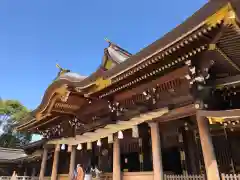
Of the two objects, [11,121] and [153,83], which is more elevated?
[11,121]

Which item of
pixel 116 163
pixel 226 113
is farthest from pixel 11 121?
pixel 226 113

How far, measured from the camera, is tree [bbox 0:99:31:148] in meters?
34.7

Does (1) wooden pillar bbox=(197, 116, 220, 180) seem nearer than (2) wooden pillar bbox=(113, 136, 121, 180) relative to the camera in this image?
Yes

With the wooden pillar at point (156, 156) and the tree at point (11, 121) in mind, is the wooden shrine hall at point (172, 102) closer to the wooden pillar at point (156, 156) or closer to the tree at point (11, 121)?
the wooden pillar at point (156, 156)

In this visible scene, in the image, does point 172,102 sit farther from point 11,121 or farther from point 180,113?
point 11,121

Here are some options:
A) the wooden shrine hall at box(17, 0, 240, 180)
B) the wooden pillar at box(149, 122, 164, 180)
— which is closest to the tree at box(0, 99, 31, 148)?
the wooden shrine hall at box(17, 0, 240, 180)

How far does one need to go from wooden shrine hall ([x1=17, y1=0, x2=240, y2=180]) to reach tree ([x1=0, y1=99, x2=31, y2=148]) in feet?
94.2

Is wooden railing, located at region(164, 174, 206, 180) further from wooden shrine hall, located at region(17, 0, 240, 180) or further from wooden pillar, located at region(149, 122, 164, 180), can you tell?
wooden pillar, located at region(149, 122, 164, 180)

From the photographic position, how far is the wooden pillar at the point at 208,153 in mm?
4873

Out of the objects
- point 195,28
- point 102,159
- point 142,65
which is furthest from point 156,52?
point 102,159

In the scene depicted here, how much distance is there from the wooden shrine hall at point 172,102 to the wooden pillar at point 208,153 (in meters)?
0.02

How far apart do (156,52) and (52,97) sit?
19.0ft

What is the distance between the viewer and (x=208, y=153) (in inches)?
200

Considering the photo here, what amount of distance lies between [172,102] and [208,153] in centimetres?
190
